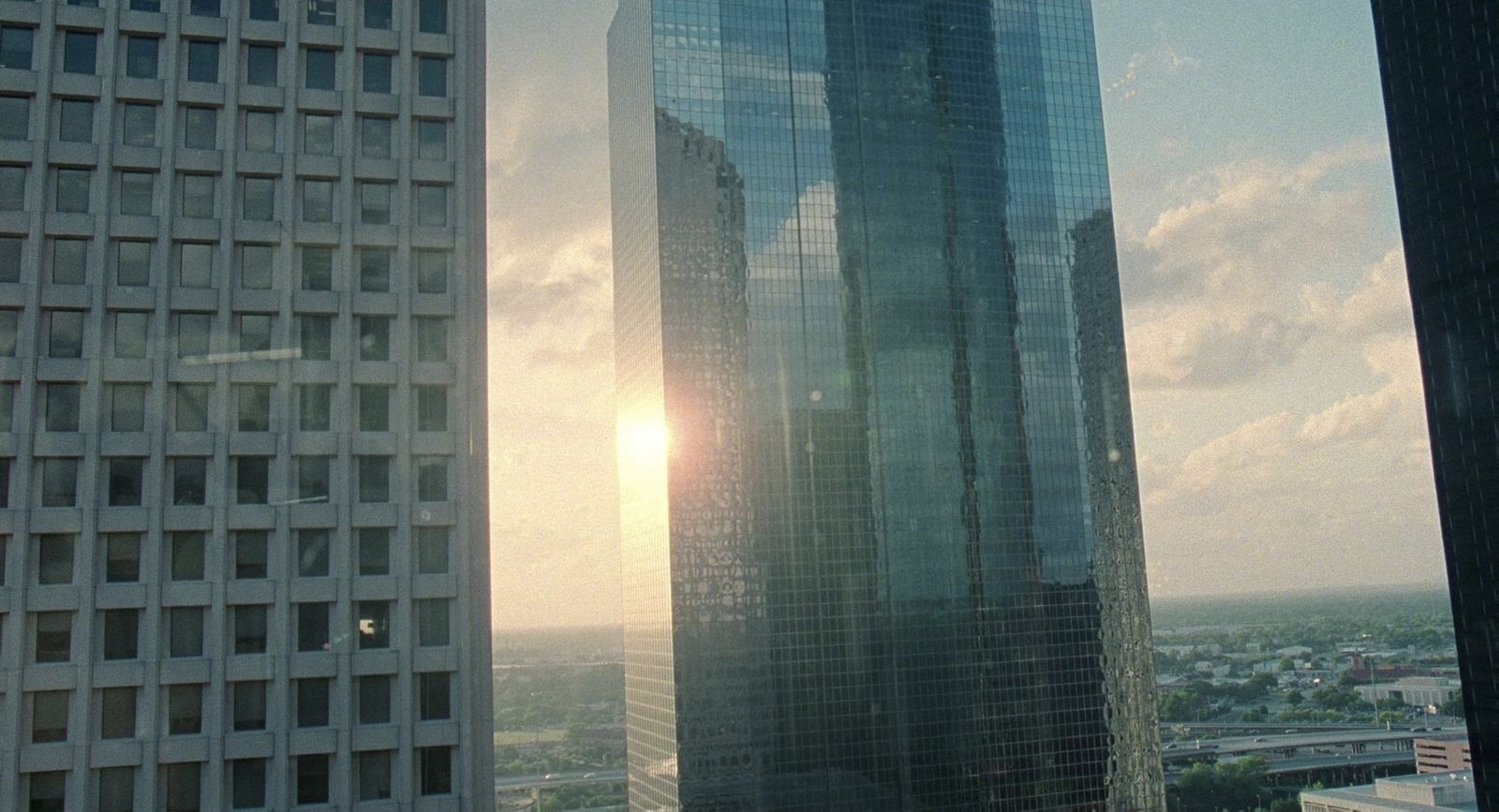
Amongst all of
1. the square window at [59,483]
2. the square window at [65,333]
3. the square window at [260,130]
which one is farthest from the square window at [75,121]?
the square window at [59,483]

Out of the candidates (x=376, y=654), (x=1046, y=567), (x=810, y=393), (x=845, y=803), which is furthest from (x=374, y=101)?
(x=1046, y=567)

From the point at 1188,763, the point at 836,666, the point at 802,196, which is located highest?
the point at 802,196

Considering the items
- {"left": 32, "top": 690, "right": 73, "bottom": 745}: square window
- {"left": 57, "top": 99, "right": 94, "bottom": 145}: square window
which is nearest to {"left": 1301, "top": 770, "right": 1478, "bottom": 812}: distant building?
{"left": 32, "top": 690, "right": 73, "bottom": 745}: square window

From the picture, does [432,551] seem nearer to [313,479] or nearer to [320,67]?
[313,479]

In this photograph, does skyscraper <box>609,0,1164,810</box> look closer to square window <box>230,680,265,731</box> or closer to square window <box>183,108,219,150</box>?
square window <box>230,680,265,731</box>

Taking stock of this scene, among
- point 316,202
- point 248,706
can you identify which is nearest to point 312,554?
point 248,706

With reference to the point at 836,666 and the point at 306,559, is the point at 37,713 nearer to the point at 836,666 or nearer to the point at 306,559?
the point at 306,559
